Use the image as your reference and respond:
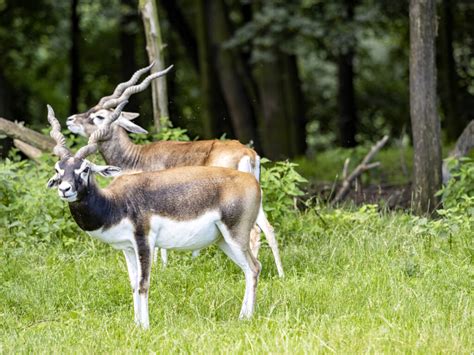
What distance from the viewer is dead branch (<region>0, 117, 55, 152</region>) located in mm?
11078

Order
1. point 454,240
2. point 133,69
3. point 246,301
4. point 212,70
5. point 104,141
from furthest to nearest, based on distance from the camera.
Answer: point 133,69
point 212,70
point 104,141
point 454,240
point 246,301

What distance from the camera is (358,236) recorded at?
29.9ft

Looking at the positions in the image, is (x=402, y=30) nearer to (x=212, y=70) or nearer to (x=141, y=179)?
(x=212, y=70)

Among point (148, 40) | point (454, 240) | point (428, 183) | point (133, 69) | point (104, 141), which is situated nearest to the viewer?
point (454, 240)

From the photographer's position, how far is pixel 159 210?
23.0 ft

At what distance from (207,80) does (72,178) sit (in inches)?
458

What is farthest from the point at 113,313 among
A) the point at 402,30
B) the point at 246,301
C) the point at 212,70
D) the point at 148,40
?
the point at 402,30

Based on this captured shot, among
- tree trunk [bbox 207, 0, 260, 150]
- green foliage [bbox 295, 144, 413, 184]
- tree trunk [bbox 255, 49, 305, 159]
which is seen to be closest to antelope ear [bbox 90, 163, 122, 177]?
green foliage [bbox 295, 144, 413, 184]

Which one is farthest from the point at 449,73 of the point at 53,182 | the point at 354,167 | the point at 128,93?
the point at 53,182

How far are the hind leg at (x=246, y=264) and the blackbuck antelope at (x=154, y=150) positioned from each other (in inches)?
46.1

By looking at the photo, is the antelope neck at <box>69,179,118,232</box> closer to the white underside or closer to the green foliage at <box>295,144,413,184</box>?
the white underside

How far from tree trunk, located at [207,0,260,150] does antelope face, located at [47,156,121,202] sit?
10.6 m

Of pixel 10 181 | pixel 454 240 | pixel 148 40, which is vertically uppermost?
pixel 148 40

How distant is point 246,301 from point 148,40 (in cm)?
494
